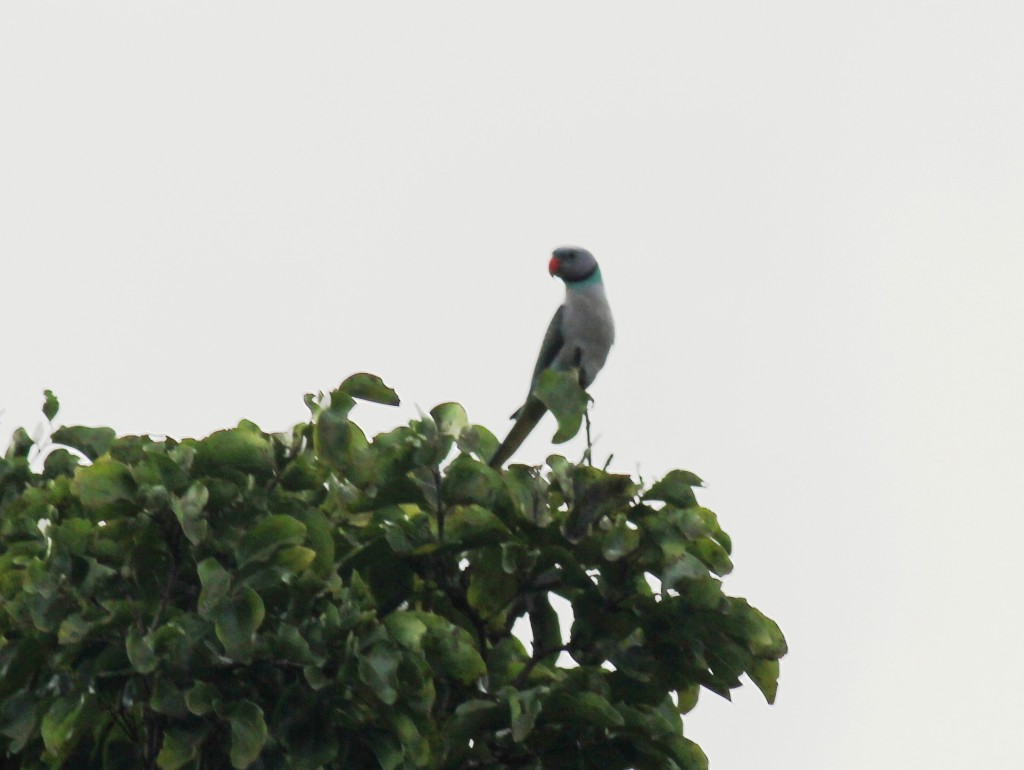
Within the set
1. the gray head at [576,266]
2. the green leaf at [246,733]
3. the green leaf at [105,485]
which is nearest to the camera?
the green leaf at [246,733]

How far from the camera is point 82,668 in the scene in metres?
4.31

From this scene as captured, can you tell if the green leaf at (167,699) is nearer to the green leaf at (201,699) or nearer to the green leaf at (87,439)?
the green leaf at (201,699)

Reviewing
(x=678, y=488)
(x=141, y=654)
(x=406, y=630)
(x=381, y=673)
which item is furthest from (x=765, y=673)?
(x=141, y=654)

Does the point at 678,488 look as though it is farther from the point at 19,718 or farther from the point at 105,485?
the point at 19,718

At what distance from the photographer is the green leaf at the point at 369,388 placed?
4.67 m

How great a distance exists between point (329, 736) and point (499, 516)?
0.91 metres

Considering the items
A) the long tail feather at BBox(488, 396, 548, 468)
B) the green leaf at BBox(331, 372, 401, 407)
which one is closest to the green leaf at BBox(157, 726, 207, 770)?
the green leaf at BBox(331, 372, 401, 407)

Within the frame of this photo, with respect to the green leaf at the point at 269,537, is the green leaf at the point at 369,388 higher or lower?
higher

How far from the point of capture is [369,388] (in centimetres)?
469

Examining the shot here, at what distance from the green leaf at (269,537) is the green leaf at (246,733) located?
16.0 inches

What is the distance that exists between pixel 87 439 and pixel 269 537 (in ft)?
3.94

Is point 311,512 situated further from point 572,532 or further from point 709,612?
point 709,612

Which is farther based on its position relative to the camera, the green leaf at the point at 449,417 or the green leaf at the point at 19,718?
the green leaf at the point at 449,417

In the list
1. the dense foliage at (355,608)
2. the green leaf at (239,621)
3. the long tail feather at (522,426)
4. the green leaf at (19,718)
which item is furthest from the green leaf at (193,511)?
the long tail feather at (522,426)
